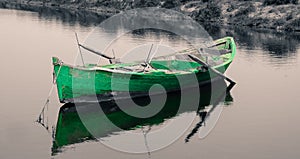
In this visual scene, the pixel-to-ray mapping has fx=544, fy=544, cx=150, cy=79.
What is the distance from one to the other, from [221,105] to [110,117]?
717 centimetres

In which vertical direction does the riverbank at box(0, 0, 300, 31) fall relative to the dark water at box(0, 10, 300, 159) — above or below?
above

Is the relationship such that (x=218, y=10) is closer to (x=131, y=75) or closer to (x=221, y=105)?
(x=221, y=105)

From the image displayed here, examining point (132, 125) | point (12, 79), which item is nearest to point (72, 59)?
point (12, 79)

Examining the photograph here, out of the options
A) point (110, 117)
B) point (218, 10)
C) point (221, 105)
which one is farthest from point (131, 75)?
point (218, 10)

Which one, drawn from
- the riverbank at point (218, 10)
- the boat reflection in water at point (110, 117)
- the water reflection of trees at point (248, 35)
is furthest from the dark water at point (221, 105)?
the riverbank at point (218, 10)

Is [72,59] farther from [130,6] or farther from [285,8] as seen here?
[130,6]

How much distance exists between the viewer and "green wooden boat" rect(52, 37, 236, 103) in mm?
29922

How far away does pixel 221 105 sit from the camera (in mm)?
32688

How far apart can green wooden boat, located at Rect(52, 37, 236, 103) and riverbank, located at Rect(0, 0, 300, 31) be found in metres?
34.3

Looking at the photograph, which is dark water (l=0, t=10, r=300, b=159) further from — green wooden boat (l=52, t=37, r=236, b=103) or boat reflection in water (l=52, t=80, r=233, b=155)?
green wooden boat (l=52, t=37, r=236, b=103)

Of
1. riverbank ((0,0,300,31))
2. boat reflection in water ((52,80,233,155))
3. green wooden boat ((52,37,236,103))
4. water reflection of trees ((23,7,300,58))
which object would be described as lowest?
boat reflection in water ((52,80,233,155))

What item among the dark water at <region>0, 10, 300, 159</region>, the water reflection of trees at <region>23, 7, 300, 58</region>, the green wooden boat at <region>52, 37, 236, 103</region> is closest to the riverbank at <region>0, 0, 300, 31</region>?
the water reflection of trees at <region>23, 7, 300, 58</region>

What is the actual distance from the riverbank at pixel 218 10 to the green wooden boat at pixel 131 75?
34343 millimetres

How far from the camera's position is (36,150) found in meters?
24.0
